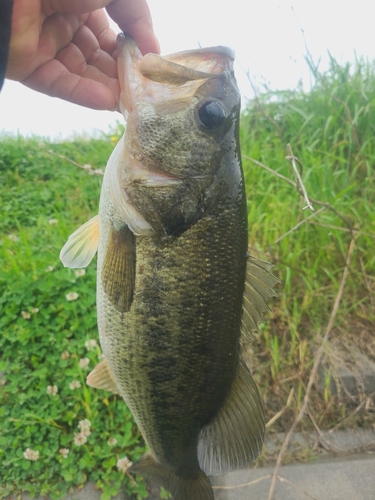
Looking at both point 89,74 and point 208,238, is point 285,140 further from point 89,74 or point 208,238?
point 208,238

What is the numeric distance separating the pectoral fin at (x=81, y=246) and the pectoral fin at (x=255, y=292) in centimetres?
58

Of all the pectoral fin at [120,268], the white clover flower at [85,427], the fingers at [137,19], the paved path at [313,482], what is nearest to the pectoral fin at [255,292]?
the pectoral fin at [120,268]

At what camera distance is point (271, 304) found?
253 cm

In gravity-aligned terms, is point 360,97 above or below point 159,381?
above

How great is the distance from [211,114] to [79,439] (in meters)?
1.71

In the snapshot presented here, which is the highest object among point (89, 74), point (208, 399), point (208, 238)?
point (89, 74)

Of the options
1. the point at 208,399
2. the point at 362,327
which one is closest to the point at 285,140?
the point at 362,327

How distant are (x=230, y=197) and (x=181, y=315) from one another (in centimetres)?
41

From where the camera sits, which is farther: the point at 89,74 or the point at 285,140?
the point at 285,140

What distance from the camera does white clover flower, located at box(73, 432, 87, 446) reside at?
1.93m

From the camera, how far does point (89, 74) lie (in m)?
1.72

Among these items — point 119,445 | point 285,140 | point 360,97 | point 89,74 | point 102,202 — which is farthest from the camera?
point 285,140

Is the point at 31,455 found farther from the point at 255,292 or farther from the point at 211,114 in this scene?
the point at 211,114

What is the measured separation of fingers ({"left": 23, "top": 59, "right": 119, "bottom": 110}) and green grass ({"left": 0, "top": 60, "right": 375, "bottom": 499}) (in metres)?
1.25
